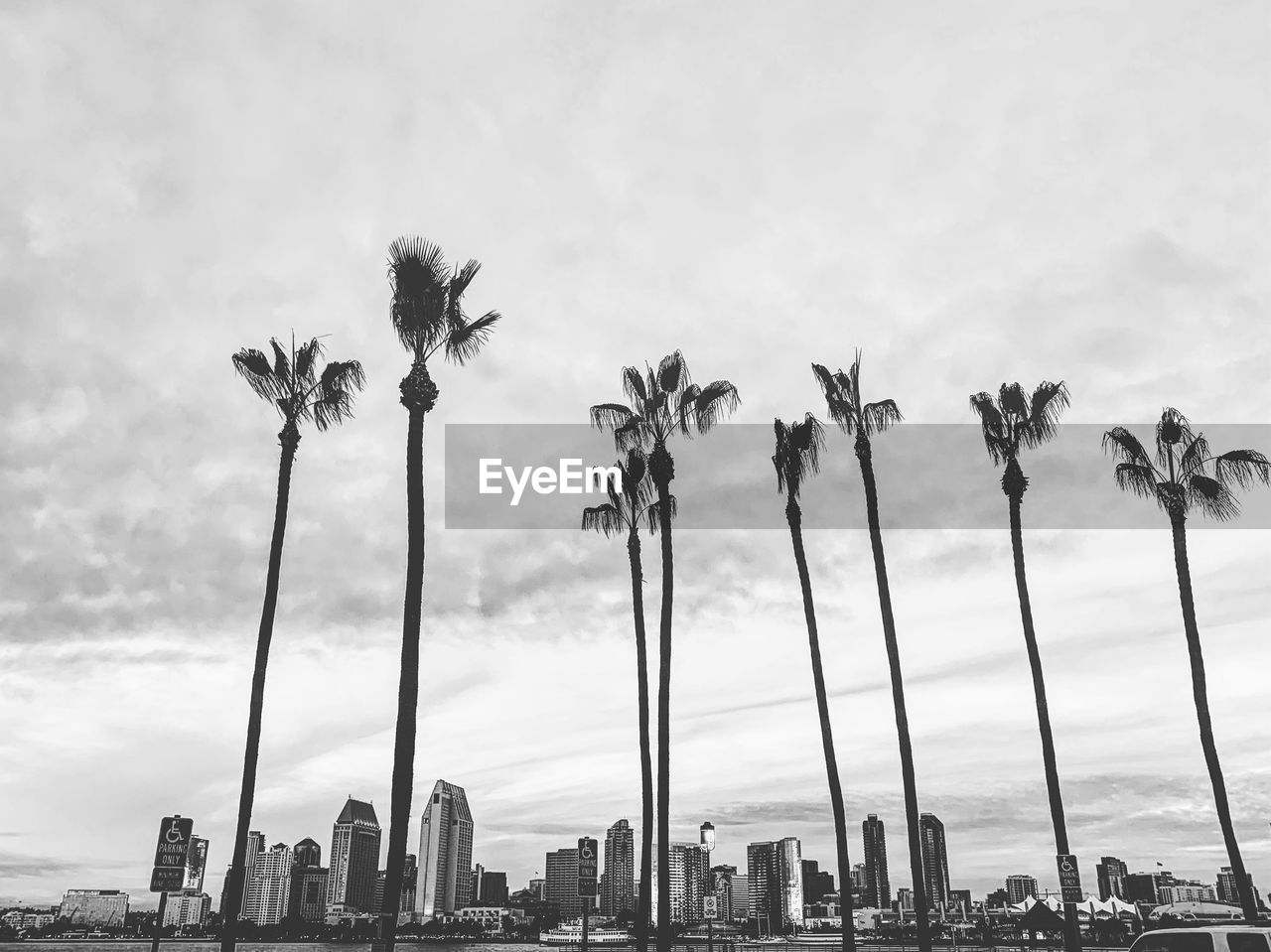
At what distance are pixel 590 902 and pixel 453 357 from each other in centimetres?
1710

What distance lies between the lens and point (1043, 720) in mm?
30844

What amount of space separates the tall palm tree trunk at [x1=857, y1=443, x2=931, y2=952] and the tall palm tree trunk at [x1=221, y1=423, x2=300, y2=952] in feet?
58.0

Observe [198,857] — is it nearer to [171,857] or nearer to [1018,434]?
[171,857]

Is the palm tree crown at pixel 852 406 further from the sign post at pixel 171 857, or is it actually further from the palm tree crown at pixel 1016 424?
the sign post at pixel 171 857

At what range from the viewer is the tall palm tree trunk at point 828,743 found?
97.9ft

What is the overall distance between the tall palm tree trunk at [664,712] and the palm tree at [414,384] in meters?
10.7

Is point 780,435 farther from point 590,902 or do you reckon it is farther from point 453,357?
point 590,902

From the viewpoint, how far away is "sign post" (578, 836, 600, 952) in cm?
2825

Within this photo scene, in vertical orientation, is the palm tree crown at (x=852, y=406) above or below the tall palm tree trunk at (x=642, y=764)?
above

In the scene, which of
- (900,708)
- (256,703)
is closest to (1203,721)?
(900,708)

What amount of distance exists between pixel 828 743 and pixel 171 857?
19.5 metres

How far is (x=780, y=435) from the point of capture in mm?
34844

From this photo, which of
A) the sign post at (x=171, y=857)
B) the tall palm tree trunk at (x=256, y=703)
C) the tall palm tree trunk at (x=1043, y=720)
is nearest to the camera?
the sign post at (x=171, y=857)

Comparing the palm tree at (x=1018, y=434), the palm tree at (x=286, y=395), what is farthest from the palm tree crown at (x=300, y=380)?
the palm tree at (x=1018, y=434)
